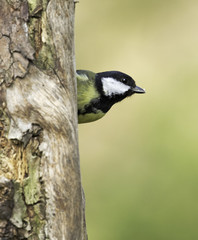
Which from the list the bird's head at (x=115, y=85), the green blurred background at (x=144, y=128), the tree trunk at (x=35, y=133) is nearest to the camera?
the tree trunk at (x=35, y=133)

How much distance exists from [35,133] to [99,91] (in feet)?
3.86

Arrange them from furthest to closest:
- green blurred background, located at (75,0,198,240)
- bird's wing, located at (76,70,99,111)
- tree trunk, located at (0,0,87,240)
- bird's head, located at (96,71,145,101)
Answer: green blurred background, located at (75,0,198,240) < bird's head, located at (96,71,145,101) < bird's wing, located at (76,70,99,111) < tree trunk, located at (0,0,87,240)

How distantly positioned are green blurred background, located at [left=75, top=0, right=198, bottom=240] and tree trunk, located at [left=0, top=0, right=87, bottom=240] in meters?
1.61

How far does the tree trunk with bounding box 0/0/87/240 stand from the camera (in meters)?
1.58

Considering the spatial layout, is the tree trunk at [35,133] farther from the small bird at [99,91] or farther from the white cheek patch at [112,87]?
the white cheek patch at [112,87]

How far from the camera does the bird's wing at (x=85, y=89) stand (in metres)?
2.63

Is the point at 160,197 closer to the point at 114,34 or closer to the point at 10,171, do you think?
the point at 114,34

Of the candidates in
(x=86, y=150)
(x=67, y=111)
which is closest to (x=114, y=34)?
(x=86, y=150)

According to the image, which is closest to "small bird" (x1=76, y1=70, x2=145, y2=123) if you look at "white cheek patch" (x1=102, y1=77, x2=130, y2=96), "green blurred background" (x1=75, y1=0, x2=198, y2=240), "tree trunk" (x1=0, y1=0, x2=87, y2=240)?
"white cheek patch" (x1=102, y1=77, x2=130, y2=96)

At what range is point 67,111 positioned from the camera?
1.69 meters

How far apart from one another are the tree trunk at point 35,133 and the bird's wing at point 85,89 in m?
0.92

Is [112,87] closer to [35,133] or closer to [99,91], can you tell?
[99,91]

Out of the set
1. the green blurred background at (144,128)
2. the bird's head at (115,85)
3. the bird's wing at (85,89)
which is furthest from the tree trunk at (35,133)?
the green blurred background at (144,128)

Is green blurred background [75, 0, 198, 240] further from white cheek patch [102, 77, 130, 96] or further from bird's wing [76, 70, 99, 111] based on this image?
bird's wing [76, 70, 99, 111]
